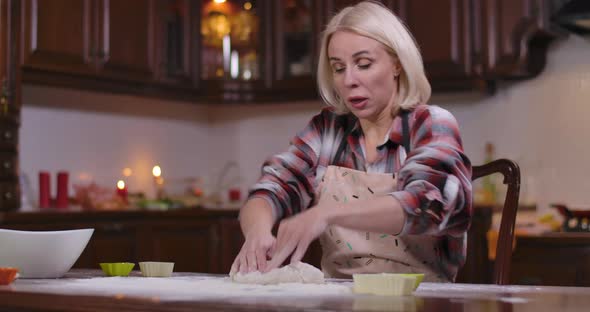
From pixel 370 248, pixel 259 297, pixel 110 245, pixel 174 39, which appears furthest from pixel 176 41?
pixel 259 297

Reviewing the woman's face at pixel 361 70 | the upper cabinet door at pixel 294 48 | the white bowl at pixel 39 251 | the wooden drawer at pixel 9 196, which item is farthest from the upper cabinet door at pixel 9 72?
the white bowl at pixel 39 251

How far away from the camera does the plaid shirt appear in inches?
61.8

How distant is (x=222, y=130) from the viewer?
510 cm

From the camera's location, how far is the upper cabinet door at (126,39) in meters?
3.98

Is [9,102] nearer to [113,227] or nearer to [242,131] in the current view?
[113,227]

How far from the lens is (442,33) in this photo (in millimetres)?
4133

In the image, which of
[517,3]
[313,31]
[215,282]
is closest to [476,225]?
[517,3]

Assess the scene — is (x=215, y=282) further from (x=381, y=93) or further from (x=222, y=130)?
(x=222, y=130)

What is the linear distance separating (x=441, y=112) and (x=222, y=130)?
3352 millimetres

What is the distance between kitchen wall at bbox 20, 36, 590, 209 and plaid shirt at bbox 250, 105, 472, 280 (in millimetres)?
2229

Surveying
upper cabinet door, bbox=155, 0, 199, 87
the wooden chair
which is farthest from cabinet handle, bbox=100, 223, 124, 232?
the wooden chair

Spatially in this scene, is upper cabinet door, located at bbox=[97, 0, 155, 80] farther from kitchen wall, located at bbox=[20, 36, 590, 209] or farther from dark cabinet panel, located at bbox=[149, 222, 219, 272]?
dark cabinet panel, located at bbox=[149, 222, 219, 272]

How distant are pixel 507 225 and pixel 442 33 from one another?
2468mm

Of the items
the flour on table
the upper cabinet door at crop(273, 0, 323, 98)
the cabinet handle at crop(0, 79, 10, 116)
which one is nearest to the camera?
the flour on table
